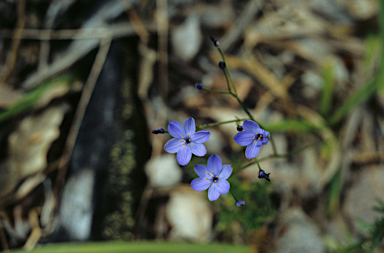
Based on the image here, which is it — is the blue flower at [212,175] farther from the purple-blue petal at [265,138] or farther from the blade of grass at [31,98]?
the blade of grass at [31,98]

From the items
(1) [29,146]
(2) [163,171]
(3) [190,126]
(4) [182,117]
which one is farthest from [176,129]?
(1) [29,146]

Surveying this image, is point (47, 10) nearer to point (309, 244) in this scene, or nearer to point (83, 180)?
point (83, 180)

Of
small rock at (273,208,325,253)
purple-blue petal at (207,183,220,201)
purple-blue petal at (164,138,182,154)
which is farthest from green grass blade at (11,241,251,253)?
purple-blue petal at (164,138,182,154)

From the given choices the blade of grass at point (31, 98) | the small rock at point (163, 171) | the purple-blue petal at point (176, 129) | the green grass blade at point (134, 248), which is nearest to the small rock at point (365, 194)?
the green grass blade at point (134, 248)

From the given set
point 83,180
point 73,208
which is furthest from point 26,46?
point 73,208

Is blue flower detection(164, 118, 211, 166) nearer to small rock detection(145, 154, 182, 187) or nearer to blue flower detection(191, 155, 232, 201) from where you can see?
blue flower detection(191, 155, 232, 201)

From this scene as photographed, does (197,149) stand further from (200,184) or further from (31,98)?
(31,98)

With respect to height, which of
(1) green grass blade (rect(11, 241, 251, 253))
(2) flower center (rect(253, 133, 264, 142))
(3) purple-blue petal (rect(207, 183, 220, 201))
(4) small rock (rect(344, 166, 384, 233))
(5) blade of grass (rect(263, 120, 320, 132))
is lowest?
(4) small rock (rect(344, 166, 384, 233))

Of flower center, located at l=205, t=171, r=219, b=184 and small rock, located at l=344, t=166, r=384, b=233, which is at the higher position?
flower center, located at l=205, t=171, r=219, b=184

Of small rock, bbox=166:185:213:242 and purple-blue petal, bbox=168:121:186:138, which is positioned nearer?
purple-blue petal, bbox=168:121:186:138
